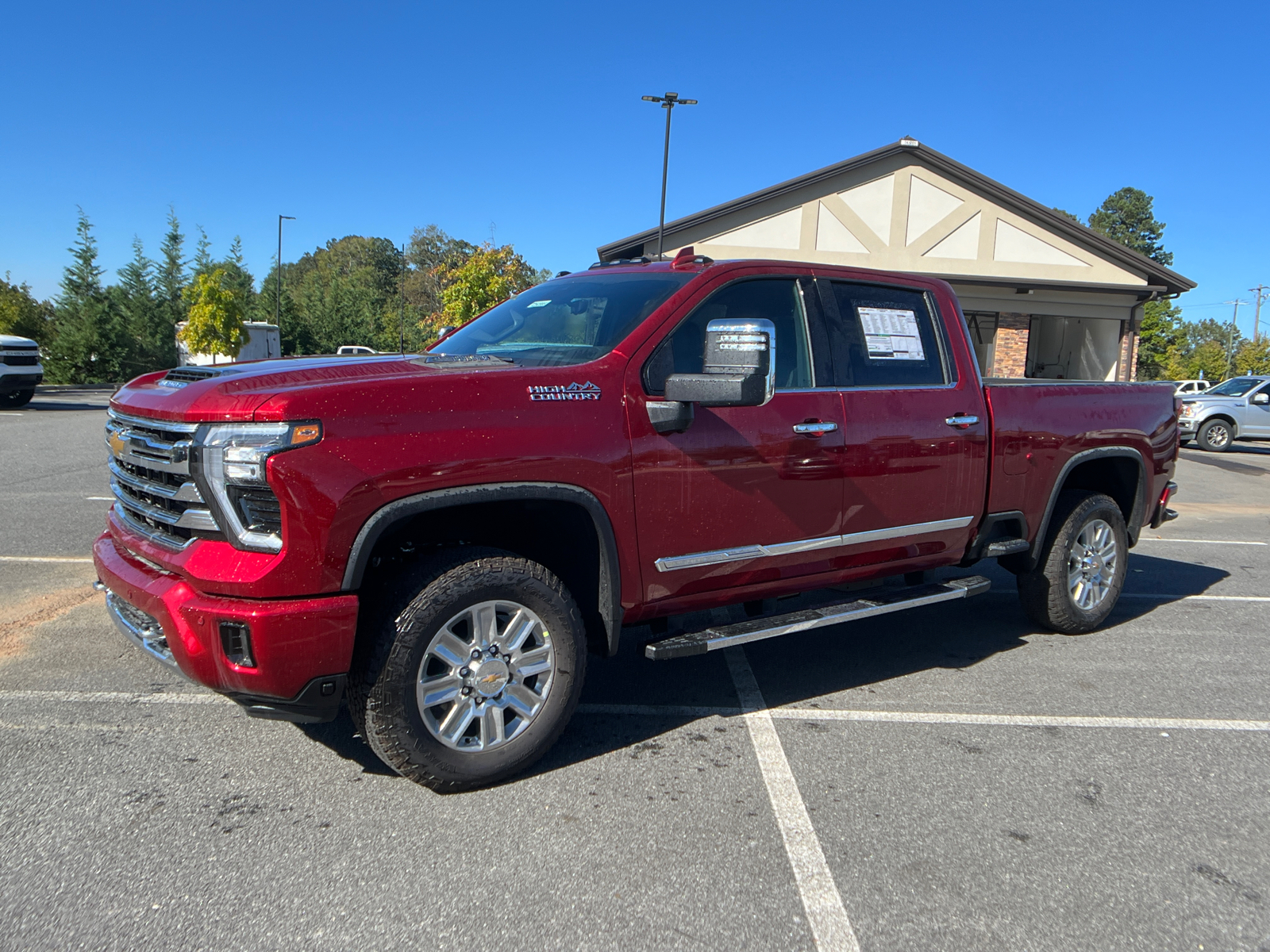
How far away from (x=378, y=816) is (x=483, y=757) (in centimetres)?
41

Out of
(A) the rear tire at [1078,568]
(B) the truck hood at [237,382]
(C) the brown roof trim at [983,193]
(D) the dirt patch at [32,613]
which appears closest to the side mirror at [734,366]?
(B) the truck hood at [237,382]

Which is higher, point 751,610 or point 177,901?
point 751,610

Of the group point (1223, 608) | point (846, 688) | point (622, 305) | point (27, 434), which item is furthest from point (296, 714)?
point (27, 434)

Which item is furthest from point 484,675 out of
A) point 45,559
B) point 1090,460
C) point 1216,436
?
point 1216,436

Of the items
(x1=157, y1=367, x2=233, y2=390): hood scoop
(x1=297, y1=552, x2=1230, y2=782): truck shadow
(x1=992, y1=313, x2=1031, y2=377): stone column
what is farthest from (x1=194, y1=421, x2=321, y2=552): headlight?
(x1=992, y1=313, x2=1031, y2=377): stone column

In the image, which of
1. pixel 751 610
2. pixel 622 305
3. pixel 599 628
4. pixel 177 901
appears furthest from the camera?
pixel 751 610

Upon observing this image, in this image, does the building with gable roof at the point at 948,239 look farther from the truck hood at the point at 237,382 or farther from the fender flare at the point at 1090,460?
the truck hood at the point at 237,382

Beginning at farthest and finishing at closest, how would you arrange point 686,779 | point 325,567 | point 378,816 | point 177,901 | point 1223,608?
1. point 1223,608
2. point 686,779
3. point 378,816
4. point 325,567
5. point 177,901

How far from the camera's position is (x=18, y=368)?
20.7 m

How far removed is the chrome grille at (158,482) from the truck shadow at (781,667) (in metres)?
1.11

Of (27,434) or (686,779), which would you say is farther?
(27,434)

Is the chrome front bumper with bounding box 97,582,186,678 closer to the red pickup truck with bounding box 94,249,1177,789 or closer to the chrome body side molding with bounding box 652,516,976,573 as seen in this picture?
the red pickup truck with bounding box 94,249,1177,789

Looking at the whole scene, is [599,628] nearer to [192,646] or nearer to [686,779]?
[686,779]

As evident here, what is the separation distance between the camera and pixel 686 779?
11.8 feet
